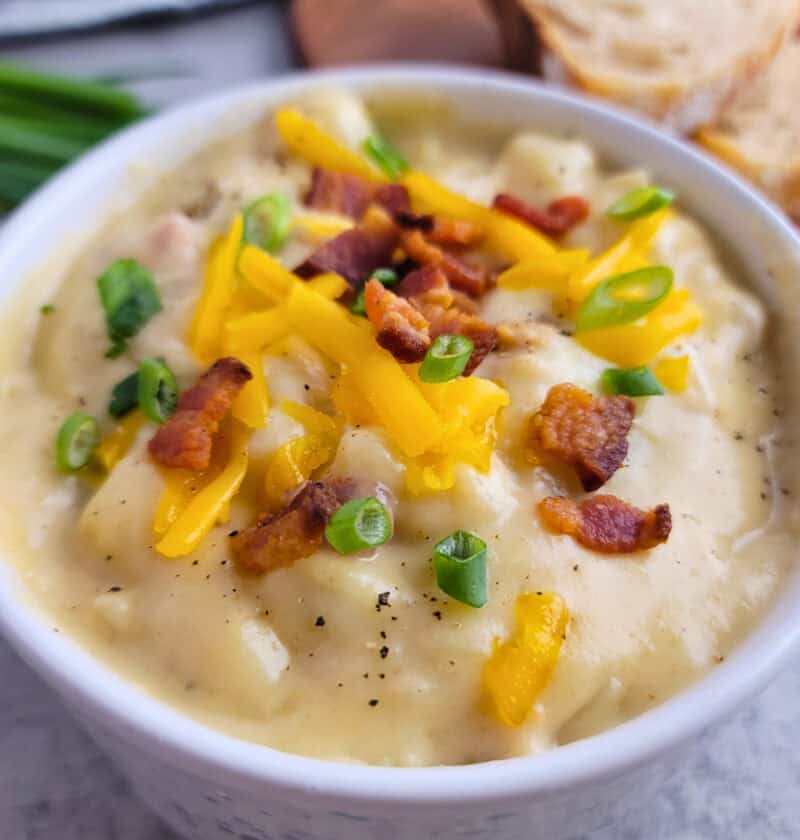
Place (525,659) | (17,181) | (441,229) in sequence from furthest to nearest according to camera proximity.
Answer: (17,181) < (441,229) < (525,659)

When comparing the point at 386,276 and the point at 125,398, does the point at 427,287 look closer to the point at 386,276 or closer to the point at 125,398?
the point at 386,276

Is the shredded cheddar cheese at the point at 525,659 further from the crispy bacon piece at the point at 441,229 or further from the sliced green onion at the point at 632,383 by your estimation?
the crispy bacon piece at the point at 441,229

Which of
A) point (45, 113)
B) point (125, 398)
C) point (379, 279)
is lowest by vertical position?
point (45, 113)

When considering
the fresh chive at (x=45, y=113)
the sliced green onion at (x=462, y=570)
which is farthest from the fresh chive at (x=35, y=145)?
the sliced green onion at (x=462, y=570)

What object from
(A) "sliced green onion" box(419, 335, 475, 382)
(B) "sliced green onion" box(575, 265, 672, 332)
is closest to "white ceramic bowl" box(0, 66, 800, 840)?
(B) "sliced green onion" box(575, 265, 672, 332)

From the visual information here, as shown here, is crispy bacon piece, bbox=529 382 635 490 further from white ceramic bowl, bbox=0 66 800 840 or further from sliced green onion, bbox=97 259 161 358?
sliced green onion, bbox=97 259 161 358

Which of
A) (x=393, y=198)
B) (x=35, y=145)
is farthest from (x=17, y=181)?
(x=393, y=198)
